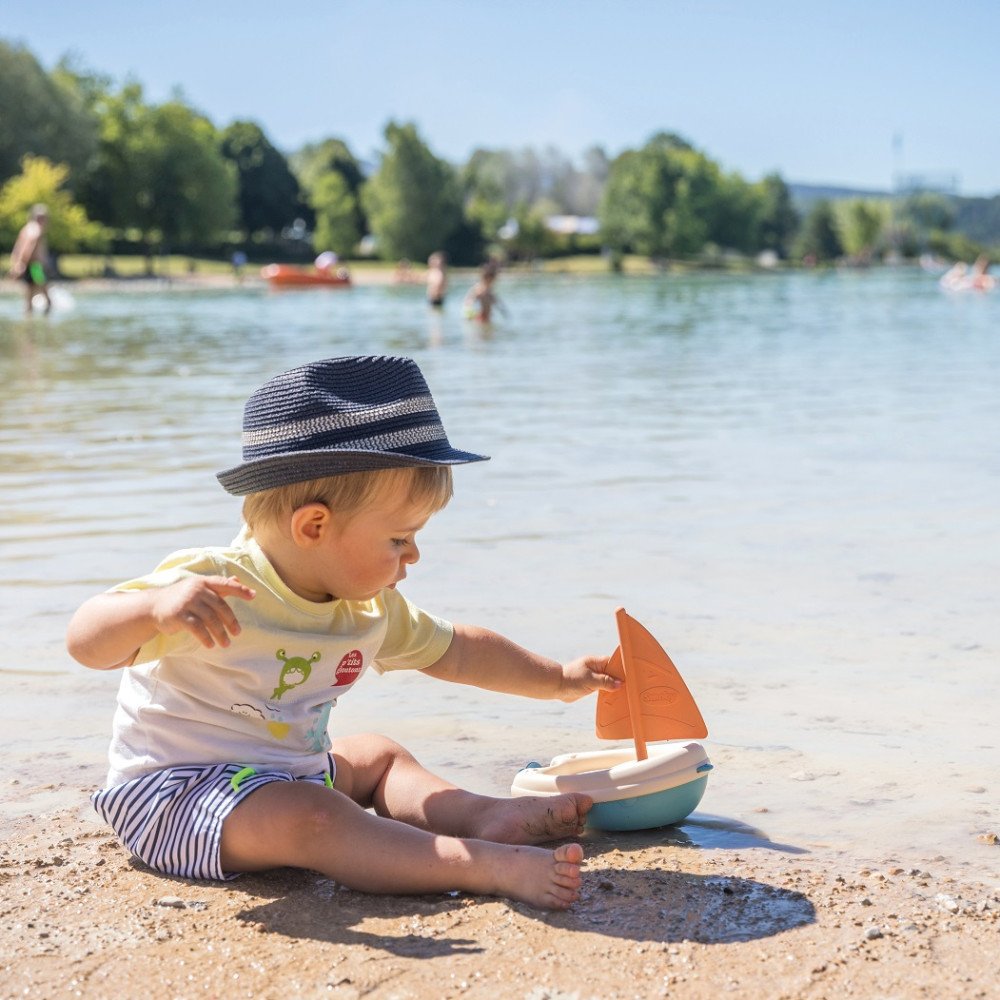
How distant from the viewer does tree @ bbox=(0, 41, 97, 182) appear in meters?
57.9

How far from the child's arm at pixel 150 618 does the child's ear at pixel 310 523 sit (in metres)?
0.14

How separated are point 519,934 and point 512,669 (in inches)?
30.8

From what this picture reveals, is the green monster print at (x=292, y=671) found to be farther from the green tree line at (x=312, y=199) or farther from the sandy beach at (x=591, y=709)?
the green tree line at (x=312, y=199)

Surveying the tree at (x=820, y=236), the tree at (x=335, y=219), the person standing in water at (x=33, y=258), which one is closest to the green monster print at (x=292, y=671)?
the person standing in water at (x=33, y=258)

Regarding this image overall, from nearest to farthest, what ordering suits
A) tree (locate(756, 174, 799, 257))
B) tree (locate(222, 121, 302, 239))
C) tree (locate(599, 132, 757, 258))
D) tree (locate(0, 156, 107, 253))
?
tree (locate(0, 156, 107, 253)) < tree (locate(222, 121, 302, 239)) < tree (locate(599, 132, 757, 258)) < tree (locate(756, 174, 799, 257))

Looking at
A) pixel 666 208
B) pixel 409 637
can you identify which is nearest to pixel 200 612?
pixel 409 637

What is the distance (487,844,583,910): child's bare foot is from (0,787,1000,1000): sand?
0.02 metres

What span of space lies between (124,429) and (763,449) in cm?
380

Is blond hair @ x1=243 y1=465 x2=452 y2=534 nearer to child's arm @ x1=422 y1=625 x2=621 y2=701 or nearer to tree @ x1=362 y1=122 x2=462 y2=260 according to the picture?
child's arm @ x1=422 y1=625 x2=621 y2=701

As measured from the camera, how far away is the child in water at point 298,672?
7.22 feet

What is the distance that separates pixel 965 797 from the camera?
2.59 metres

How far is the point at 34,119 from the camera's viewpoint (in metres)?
59.0

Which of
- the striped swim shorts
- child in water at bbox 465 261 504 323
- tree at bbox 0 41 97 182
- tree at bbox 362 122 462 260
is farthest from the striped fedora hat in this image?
tree at bbox 362 122 462 260

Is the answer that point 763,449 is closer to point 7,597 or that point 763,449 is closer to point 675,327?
point 7,597
